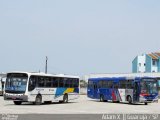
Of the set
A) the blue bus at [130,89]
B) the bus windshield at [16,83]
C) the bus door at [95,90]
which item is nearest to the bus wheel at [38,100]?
the bus windshield at [16,83]

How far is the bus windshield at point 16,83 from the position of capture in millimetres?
32594

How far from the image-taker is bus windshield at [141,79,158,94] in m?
39.4

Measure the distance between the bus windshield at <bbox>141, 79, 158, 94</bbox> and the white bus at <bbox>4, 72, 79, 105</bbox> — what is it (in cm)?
661

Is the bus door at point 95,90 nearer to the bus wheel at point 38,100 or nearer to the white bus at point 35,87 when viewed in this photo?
the white bus at point 35,87

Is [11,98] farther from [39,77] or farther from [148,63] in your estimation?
[148,63]

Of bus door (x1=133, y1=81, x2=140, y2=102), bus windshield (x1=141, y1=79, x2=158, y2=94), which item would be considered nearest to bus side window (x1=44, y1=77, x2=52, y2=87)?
bus door (x1=133, y1=81, x2=140, y2=102)

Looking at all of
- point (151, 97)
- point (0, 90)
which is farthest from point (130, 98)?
point (0, 90)

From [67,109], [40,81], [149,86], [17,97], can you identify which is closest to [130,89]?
[149,86]

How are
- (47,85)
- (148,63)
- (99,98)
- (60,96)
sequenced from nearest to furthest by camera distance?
1. (47,85)
2. (60,96)
3. (99,98)
4. (148,63)

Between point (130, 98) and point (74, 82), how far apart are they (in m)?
5.15

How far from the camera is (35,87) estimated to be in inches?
1312

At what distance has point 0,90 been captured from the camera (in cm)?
5600

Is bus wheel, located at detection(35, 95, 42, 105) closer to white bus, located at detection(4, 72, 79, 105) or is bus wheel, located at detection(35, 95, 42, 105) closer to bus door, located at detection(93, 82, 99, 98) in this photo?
white bus, located at detection(4, 72, 79, 105)

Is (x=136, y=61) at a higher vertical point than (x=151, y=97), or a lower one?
higher
